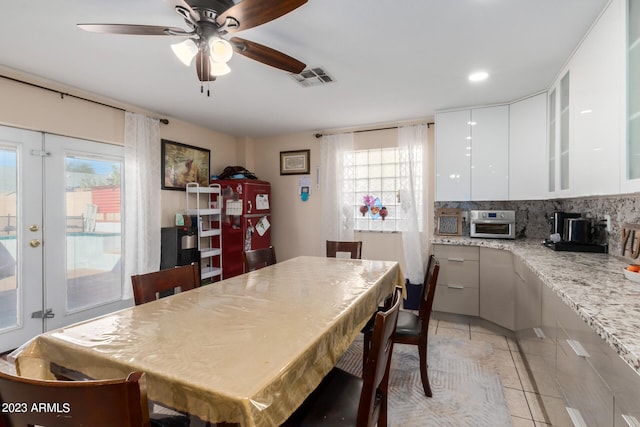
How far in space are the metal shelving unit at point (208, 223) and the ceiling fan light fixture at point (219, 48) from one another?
2.55 meters

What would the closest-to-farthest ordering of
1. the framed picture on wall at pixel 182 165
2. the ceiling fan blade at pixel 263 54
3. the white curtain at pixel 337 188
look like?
the ceiling fan blade at pixel 263 54
the framed picture on wall at pixel 182 165
the white curtain at pixel 337 188

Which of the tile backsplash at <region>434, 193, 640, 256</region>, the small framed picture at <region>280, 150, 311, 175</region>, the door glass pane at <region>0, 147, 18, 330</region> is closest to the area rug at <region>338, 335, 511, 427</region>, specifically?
the tile backsplash at <region>434, 193, 640, 256</region>

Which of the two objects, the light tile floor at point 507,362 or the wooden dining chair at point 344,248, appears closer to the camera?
the light tile floor at point 507,362

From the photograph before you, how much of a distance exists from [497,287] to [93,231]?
4.06 meters

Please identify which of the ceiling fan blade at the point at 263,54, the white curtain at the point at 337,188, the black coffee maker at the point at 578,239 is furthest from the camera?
the white curtain at the point at 337,188

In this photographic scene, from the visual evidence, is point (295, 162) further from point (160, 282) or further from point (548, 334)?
point (548, 334)

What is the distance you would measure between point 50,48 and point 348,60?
6.98 ft

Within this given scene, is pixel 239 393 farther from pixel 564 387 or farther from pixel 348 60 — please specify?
pixel 348 60

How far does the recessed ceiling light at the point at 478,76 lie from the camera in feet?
8.40

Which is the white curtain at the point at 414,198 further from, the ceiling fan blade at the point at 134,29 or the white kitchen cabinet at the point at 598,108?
the ceiling fan blade at the point at 134,29

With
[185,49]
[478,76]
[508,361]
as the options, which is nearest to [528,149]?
[478,76]

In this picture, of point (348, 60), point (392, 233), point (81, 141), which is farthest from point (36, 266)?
point (392, 233)

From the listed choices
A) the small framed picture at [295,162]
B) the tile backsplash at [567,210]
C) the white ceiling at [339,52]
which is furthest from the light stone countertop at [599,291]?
the small framed picture at [295,162]

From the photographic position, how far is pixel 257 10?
1393 millimetres
